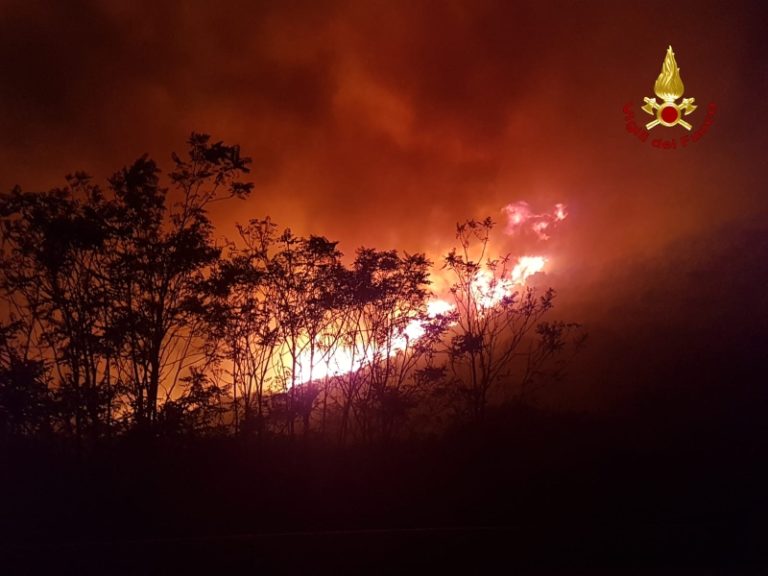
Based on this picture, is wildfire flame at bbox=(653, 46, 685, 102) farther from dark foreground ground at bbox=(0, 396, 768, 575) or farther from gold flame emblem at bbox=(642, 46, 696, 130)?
dark foreground ground at bbox=(0, 396, 768, 575)

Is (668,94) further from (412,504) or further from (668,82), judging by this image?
(412,504)

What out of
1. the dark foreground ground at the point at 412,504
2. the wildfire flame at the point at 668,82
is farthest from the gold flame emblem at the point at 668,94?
the dark foreground ground at the point at 412,504

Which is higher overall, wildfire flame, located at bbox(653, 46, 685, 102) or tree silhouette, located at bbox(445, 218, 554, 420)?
wildfire flame, located at bbox(653, 46, 685, 102)

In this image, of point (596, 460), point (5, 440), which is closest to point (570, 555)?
point (596, 460)

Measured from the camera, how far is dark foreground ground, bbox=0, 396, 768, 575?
252 inches

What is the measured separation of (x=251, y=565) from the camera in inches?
248

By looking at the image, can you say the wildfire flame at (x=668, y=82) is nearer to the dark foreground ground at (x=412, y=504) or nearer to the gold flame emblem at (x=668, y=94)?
the gold flame emblem at (x=668, y=94)

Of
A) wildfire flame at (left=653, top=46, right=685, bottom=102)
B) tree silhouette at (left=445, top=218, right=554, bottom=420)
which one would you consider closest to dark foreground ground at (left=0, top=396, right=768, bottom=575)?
tree silhouette at (left=445, top=218, right=554, bottom=420)

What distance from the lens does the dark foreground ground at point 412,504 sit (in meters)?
6.41

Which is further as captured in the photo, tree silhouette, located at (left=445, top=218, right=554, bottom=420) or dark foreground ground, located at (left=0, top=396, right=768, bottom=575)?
tree silhouette, located at (left=445, top=218, right=554, bottom=420)

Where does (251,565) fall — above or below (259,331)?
below

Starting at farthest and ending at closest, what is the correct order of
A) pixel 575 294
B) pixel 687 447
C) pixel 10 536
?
pixel 575 294, pixel 687 447, pixel 10 536

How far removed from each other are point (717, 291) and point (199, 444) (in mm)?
20702

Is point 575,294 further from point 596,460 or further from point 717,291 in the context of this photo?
point 596,460
